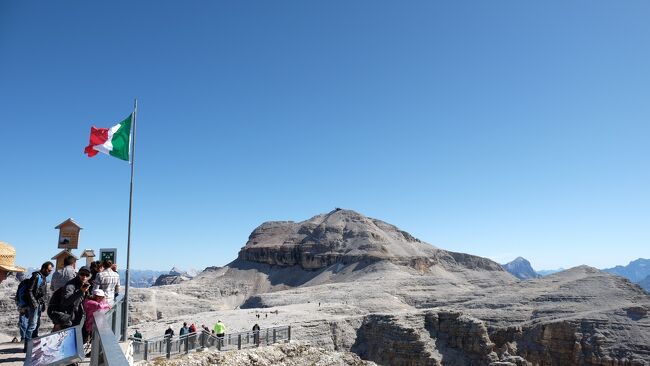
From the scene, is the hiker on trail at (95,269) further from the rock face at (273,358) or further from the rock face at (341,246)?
the rock face at (341,246)

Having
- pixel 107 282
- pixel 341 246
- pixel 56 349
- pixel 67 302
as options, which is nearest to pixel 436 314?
pixel 107 282

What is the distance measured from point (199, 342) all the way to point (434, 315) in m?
53.2

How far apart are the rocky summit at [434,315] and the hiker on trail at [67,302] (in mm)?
10951

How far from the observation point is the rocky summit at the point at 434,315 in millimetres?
56188

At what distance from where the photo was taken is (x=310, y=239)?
137000 millimetres

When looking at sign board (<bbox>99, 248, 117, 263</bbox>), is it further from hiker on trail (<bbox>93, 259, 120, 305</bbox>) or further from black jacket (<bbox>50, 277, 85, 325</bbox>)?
black jacket (<bbox>50, 277, 85, 325</bbox>)

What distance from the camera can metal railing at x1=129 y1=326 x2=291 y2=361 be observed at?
567 inches

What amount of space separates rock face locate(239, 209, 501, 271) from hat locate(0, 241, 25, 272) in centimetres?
10776

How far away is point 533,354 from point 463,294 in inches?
903

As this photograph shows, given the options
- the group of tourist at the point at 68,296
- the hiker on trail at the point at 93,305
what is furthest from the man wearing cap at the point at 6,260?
the hiker on trail at the point at 93,305

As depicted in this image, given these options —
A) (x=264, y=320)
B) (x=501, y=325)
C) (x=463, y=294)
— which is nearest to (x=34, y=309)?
(x=264, y=320)

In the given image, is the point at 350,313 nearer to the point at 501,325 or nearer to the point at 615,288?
the point at 501,325

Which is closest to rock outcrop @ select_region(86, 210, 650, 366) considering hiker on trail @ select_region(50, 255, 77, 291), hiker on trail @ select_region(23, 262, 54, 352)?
hiker on trail @ select_region(50, 255, 77, 291)

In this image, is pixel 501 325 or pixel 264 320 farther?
pixel 501 325
